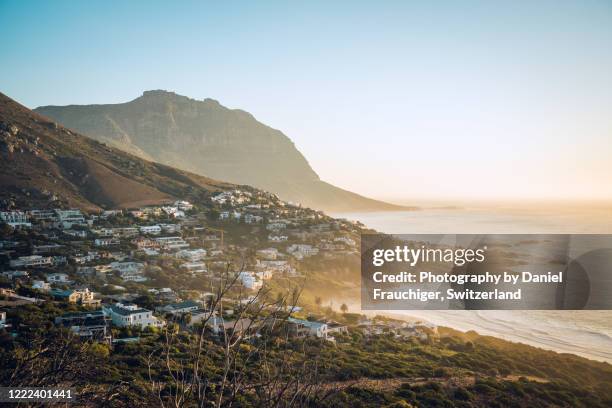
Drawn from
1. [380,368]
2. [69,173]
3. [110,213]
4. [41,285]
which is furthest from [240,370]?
[69,173]

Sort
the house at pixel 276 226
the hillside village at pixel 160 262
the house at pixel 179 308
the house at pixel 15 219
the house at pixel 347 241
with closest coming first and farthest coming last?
the hillside village at pixel 160 262 → the house at pixel 179 308 → the house at pixel 15 219 → the house at pixel 347 241 → the house at pixel 276 226

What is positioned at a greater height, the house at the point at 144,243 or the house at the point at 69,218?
the house at the point at 69,218

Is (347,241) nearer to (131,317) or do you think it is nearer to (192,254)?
(192,254)

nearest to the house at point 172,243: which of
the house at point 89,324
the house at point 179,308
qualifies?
the house at point 179,308

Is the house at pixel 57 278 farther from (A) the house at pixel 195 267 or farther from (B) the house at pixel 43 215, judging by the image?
(B) the house at pixel 43 215

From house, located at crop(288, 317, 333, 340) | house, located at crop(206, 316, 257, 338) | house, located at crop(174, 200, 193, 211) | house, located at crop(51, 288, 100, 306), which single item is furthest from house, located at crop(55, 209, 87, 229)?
house, located at crop(288, 317, 333, 340)

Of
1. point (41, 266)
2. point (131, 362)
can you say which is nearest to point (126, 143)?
point (41, 266)

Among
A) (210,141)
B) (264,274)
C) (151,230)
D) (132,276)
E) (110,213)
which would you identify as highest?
(210,141)
